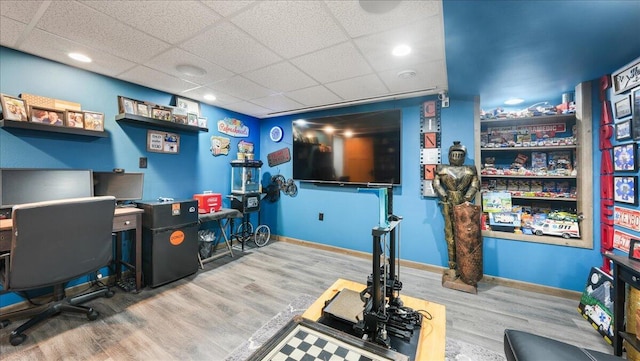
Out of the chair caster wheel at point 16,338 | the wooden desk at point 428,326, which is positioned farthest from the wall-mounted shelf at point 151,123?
the wooden desk at point 428,326

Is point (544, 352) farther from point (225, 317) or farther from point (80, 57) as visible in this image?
point (80, 57)

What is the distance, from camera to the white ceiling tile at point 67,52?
1.86 meters

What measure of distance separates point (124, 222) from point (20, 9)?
1693 mm

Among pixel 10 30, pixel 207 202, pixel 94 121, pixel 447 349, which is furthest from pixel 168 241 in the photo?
pixel 447 349

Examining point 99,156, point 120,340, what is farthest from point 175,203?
point 120,340

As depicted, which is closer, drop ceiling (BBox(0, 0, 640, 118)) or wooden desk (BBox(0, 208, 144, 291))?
drop ceiling (BBox(0, 0, 640, 118))

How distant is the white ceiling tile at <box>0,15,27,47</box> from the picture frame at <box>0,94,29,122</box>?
1.41 feet

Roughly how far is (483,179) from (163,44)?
353 cm

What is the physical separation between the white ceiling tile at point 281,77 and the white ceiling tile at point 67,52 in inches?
46.0

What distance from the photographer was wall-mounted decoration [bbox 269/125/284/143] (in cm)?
428

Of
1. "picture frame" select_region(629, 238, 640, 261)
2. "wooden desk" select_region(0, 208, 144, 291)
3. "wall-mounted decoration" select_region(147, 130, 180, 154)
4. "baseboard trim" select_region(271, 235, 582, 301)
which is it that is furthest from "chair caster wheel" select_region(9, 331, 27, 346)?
"picture frame" select_region(629, 238, 640, 261)

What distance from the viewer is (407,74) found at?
7.85ft

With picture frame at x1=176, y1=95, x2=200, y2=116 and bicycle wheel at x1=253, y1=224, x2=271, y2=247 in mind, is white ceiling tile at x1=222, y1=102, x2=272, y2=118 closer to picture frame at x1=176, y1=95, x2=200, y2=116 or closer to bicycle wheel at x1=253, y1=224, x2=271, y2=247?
picture frame at x1=176, y1=95, x2=200, y2=116

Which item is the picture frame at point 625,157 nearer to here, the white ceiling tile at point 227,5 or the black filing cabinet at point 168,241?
the white ceiling tile at point 227,5
